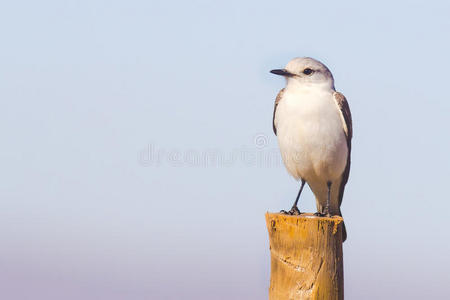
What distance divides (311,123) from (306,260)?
2422mm

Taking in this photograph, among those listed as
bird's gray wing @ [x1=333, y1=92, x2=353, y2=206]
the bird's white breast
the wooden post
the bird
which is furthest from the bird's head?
the wooden post

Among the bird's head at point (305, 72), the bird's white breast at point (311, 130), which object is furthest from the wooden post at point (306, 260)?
the bird's head at point (305, 72)

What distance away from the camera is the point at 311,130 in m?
7.36

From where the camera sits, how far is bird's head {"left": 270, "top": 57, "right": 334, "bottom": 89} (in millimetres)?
7695

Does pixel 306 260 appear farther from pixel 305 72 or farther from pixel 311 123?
pixel 305 72

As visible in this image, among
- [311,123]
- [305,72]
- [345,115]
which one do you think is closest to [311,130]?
[311,123]

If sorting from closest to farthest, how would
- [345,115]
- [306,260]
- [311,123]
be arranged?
1. [306,260]
2. [311,123]
3. [345,115]

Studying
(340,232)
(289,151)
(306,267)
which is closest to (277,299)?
(306,267)

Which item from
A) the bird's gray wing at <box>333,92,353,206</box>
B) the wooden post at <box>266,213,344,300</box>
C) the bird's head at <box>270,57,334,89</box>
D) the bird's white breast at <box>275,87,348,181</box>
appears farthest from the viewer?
the bird's head at <box>270,57,334,89</box>

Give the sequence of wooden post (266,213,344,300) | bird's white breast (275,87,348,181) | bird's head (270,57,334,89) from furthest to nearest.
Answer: bird's head (270,57,334,89)
bird's white breast (275,87,348,181)
wooden post (266,213,344,300)

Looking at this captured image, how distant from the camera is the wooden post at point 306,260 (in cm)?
532

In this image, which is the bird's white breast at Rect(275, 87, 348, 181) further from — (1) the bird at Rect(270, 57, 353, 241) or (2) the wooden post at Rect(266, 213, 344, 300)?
(2) the wooden post at Rect(266, 213, 344, 300)

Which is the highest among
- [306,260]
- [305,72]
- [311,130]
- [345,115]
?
[305,72]

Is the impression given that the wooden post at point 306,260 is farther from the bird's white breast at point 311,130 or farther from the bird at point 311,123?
the bird's white breast at point 311,130
